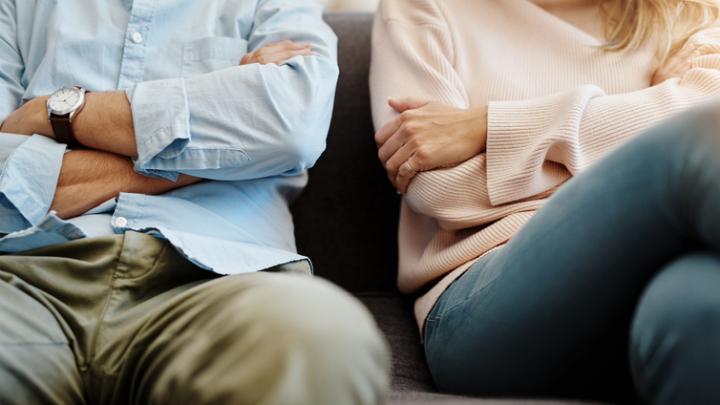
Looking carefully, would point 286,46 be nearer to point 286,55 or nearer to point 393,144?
point 286,55

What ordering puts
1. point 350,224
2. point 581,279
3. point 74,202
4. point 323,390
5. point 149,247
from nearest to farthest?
1. point 323,390
2. point 581,279
3. point 149,247
4. point 74,202
5. point 350,224

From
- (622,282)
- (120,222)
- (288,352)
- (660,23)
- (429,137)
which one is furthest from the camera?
(660,23)

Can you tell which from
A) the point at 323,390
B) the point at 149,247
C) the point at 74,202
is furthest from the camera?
the point at 74,202

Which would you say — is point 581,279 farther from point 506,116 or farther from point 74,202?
point 74,202

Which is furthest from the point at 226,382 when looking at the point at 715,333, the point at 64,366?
the point at 715,333

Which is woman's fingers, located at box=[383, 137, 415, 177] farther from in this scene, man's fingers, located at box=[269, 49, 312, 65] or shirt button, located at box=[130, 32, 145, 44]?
shirt button, located at box=[130, 32, 145, 44]

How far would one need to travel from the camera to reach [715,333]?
1.93 ft

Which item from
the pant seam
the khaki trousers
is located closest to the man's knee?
the khaki trousers

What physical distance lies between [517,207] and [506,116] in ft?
0.45

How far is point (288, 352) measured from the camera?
57 centimetres

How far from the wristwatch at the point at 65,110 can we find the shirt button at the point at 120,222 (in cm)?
16

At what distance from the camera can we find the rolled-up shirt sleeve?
1.02 meters

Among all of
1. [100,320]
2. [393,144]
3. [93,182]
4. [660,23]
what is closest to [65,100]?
[93,182]

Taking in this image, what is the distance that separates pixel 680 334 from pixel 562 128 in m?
0.48
